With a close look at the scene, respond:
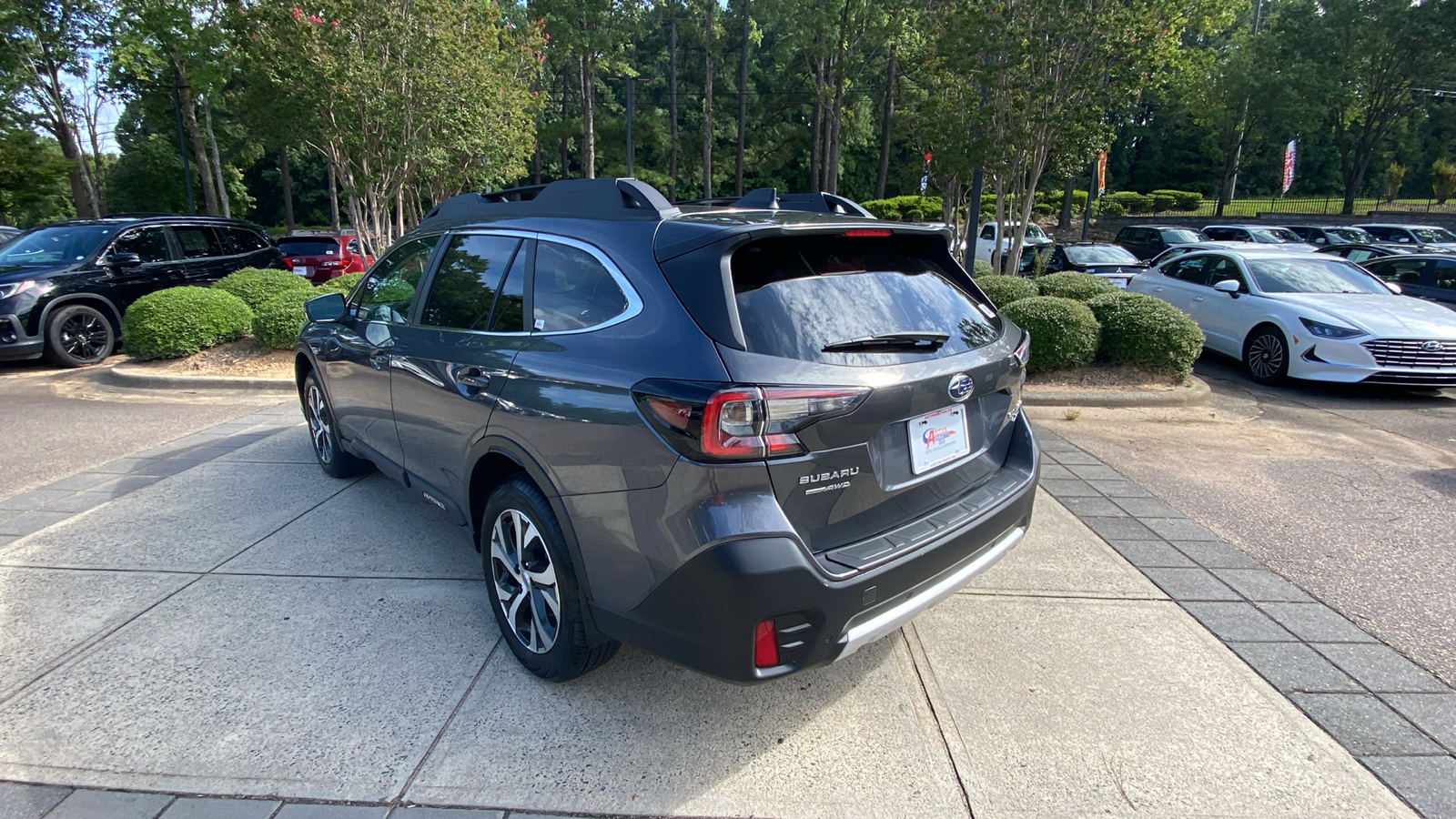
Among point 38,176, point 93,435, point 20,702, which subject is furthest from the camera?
point 38,176

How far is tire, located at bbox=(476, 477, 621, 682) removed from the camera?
2.65 m

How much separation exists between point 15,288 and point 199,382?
8.36ft

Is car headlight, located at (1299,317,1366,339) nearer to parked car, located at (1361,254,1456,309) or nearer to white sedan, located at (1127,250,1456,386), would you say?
white sedan, located at (1127,250,1456,386)

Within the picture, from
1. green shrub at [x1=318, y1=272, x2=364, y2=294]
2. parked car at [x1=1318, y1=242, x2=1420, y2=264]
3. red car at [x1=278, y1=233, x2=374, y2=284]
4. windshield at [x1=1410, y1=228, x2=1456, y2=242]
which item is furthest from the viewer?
windshield at [x1=1410, y1=228, x2=1456, y2=242]

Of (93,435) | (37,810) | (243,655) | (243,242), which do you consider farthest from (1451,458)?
(243,242)

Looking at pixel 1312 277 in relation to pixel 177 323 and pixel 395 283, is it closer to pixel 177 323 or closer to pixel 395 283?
pixel 395 283

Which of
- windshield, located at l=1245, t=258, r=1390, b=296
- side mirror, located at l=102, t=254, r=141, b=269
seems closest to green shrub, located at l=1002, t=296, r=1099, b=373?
windshield, located at l=1245, t=258, r=1390, b=296

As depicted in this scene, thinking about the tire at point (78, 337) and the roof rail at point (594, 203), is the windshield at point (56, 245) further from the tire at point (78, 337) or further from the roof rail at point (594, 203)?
the roof rail at point (594, 203)

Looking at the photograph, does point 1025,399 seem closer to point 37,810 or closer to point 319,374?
point 319,374

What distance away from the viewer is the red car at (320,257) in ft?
44.7

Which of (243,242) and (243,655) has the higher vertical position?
(243,242)

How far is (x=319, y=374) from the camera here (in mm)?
4770

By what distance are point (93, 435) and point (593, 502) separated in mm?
6247

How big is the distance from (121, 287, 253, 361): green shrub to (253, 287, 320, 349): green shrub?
45cm
